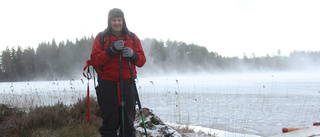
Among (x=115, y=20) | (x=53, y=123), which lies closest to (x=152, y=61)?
(x=53, y=123)

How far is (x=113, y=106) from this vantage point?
2.52m

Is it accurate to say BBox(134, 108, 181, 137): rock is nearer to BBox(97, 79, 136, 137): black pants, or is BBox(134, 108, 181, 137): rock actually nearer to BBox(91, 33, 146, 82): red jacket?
BBox(97, 79, 136, 137): black pants

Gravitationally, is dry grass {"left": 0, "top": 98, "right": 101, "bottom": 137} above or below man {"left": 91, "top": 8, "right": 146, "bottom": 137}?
below

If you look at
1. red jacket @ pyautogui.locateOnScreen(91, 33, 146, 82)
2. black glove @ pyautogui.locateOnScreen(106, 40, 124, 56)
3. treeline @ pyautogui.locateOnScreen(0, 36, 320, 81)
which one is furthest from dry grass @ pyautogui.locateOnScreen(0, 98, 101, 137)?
treeline @ pyautogui.locateOnScreen(0, 36, 320, 81)

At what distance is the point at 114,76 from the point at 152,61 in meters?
53.0

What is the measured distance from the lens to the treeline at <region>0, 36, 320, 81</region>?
5059 cm

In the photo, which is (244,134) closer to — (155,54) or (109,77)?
(109,77)

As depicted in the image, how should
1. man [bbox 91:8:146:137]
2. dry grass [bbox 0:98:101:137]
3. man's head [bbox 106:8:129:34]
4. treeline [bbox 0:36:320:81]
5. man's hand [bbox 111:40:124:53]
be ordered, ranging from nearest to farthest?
man's hand [bbox 111:40:124:53], man [bbox 91:8:146:137], man's head [bbox 106:8:129:34], dry grass [bbox 0:98:101:137], treeline [bbox 0:36:320:81]

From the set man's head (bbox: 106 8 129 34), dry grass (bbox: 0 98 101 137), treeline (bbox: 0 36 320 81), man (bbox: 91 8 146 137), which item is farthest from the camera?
treeline (bbox: 0 36 320 81)

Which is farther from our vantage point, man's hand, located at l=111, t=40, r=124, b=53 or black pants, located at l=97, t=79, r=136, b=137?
black pants, located at l=97, t=79, r=136, b=137

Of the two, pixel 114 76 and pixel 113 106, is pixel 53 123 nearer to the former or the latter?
pixel 113 106

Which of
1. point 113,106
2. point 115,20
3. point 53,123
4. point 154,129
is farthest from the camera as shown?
point 53,123

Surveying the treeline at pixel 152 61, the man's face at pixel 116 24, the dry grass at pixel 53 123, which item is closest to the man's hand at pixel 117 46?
the man's face at pixel 116 24

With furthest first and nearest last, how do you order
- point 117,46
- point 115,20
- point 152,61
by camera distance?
point 152,61 < point 115,20 < point 117,46
